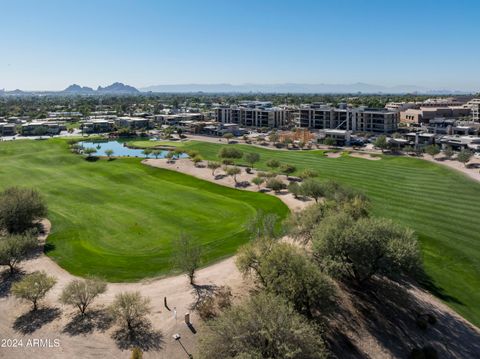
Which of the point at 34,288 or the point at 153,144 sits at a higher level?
the point at 153,144

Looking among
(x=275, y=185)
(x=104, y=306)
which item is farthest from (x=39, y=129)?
(x=104, y=306)

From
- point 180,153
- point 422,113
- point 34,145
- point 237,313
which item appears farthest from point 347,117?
point 237,313

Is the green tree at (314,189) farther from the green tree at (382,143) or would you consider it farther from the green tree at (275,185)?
the green tree at (382,143)

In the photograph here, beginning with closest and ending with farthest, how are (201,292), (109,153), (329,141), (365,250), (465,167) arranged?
(365,250) → (201,292) → (465,167) → (109,153) → (329,141)

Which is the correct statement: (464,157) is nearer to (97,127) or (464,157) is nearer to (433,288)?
(433,288)

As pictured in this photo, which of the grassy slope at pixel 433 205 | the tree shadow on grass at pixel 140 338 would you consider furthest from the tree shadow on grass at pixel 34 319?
the grassy slope at pixel 433 205

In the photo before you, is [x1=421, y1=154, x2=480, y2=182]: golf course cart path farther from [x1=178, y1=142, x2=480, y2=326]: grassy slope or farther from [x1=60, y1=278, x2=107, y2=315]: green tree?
[x1=60, y1=278, x2=107, y2=315]: green tree

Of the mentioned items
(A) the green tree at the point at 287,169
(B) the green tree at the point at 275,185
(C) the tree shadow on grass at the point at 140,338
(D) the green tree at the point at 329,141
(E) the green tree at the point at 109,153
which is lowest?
(C) the tree shadow on grass at the point at 140,338
